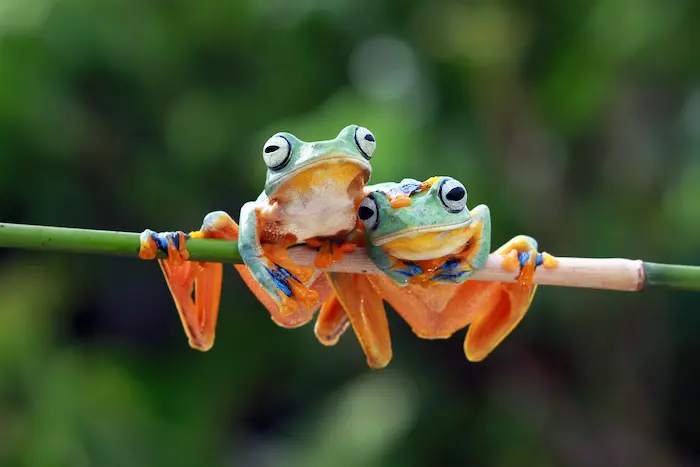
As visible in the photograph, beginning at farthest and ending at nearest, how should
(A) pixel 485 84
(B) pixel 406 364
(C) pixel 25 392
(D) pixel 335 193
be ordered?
1. (B) pixel 406 364
2. (A) pixel 485 84
3. (C) pixel 25 392
4. (D) pixel 335 193

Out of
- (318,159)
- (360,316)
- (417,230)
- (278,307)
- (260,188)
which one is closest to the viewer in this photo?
(318,159)

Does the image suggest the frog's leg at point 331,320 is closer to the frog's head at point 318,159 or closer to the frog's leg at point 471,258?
the frog's leg at point 471,258

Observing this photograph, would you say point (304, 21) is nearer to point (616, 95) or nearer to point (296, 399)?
point (616, 95)

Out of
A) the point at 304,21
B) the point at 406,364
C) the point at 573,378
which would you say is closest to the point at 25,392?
the point at 406,364

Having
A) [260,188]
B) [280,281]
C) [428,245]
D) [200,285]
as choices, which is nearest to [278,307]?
[200,285]

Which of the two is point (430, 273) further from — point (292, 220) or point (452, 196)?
point (292, 220)

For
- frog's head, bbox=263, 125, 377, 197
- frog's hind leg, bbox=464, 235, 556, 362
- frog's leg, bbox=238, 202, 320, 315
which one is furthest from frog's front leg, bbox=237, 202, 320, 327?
frog's hind leg, bbox=464, 235, 556, 362

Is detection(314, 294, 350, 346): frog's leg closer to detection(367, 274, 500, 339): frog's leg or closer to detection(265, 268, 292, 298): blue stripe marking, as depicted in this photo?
detection(367, 274, 500, 339): frog's leg
